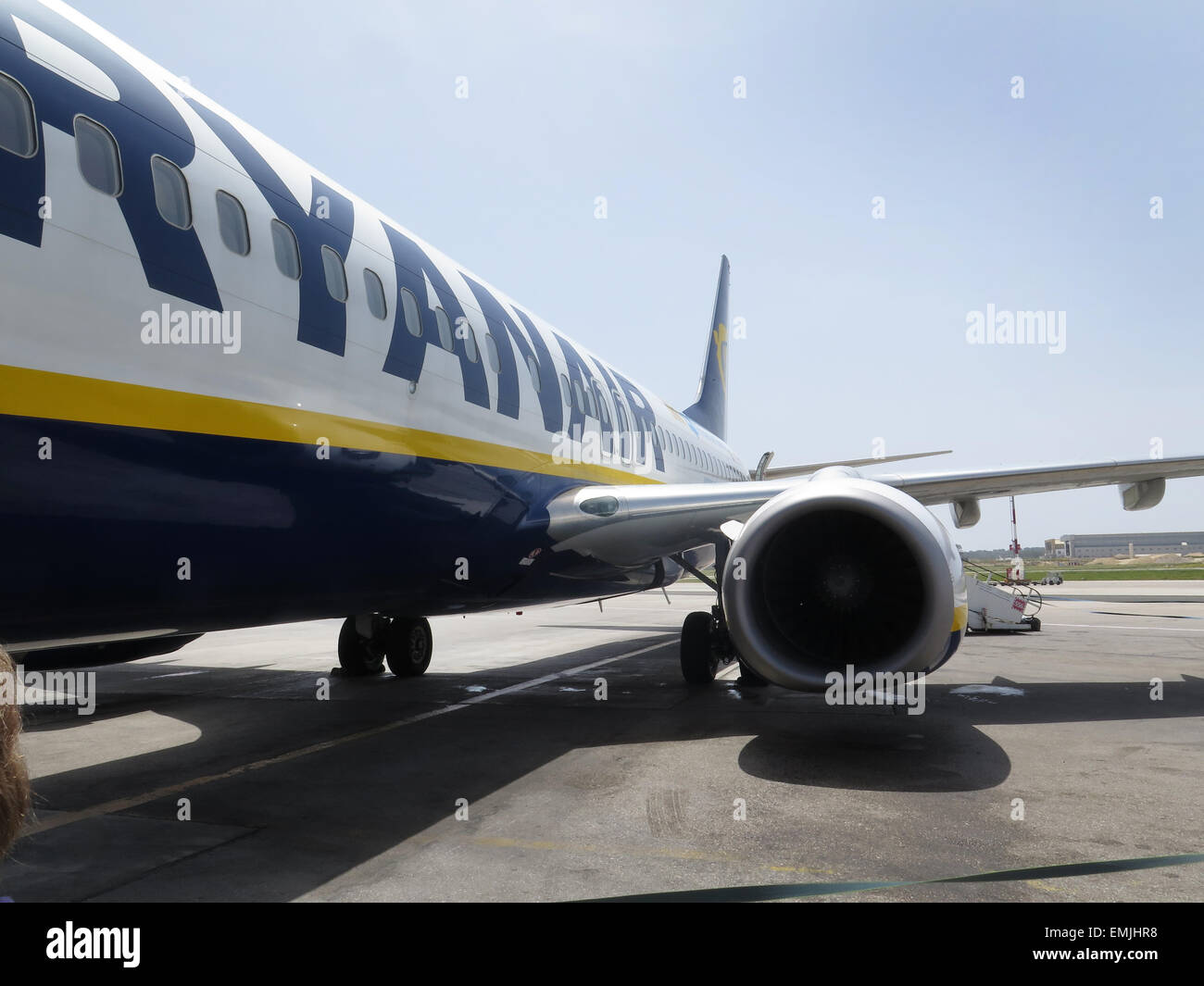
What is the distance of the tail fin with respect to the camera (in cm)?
1986

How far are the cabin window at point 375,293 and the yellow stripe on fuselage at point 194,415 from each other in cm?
70

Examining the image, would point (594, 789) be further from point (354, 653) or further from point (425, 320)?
point (354, 653)

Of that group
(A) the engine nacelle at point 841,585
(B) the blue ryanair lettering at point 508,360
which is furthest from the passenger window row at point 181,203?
(A) the engine nacelle at point 841,585

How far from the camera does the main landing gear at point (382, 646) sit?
9.48 meters

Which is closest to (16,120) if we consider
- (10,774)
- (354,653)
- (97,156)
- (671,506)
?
(97,156)

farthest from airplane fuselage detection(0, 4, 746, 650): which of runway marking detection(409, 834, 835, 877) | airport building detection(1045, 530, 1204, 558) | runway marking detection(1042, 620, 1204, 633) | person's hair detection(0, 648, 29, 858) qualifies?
airport building detection(1045, 530, 1204, 558)

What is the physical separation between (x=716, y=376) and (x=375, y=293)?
1620 centimetres

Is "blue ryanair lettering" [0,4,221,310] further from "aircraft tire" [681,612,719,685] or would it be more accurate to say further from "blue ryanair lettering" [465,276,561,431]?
"aircraft tire" [681,612,719,685]

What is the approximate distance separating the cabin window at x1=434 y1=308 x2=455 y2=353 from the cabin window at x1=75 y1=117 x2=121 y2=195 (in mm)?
2479

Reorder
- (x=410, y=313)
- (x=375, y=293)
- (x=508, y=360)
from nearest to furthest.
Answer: (x=375, y=293) < (x=410, y=313) < (x=508, y=360)

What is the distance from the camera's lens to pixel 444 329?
5.81m

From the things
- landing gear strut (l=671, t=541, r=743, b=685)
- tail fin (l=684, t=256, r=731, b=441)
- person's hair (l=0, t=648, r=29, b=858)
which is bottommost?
landing gear strut (l=671, t=541, r=743, b=685)
